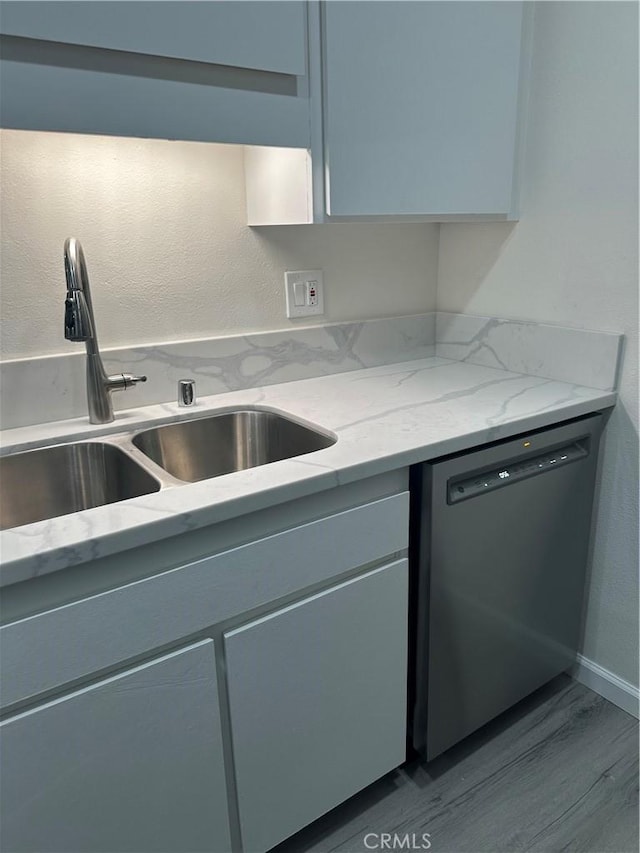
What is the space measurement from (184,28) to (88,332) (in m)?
0.58

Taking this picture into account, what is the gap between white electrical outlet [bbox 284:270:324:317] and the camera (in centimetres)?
166

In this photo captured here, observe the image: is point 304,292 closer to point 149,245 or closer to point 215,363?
point 215,363

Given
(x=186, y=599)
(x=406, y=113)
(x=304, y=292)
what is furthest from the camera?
(x=304, y=292)

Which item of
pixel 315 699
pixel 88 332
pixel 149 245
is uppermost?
pixel 149 245

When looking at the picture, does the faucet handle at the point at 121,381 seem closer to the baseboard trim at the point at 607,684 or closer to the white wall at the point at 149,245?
the white wall at the point at 149,245

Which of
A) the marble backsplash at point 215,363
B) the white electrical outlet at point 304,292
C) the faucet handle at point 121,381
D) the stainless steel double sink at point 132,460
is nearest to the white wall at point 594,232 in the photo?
the marble backsplash at point 215,363

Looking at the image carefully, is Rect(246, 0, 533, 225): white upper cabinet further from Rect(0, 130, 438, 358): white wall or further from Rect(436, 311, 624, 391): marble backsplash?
Rect(436, 311, 624, 391): marble backsplash

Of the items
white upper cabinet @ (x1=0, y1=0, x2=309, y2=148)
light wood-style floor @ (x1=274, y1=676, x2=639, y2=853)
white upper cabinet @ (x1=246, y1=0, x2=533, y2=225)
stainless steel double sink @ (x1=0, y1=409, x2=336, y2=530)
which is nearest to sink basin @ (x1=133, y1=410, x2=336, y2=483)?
stainless steel double sink @ (x1=0, y1=409, x2=336, y2=530)

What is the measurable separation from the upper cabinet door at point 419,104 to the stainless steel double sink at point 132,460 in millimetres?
531

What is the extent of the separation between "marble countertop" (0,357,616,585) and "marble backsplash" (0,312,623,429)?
35 mm

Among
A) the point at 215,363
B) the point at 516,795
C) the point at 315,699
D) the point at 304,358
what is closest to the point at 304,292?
the point at 304,358

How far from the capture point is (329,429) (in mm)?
1292

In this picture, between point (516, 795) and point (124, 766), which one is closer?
point (124, 766)

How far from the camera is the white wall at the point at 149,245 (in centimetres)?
127
